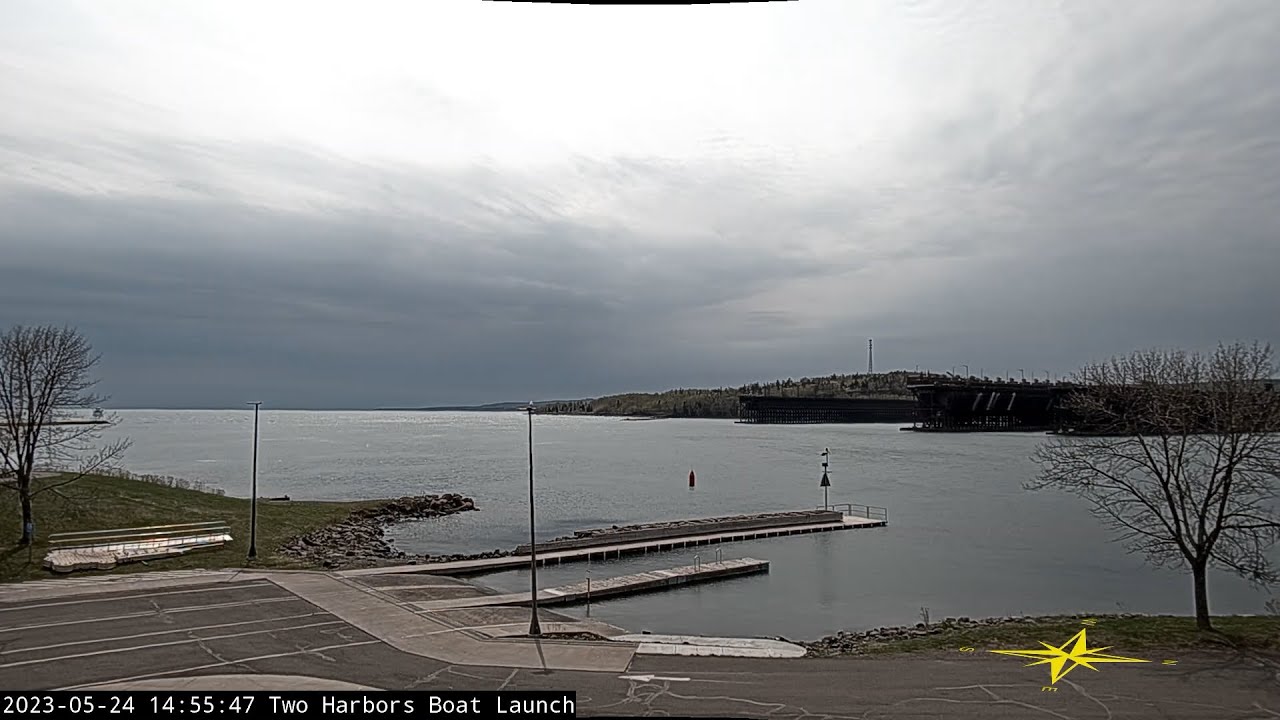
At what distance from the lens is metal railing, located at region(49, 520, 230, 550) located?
112 feet

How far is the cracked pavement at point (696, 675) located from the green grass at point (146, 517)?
947 centimetres

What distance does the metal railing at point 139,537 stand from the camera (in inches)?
1344

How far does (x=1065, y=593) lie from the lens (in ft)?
137

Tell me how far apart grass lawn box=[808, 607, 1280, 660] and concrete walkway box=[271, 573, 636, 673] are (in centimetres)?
774

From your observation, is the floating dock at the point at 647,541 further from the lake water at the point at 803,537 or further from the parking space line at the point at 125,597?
Result: the parking space line at the point at 125,597

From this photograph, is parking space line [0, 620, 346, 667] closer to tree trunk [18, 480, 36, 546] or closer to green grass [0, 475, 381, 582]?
green grass [0, 475, 381, 582]

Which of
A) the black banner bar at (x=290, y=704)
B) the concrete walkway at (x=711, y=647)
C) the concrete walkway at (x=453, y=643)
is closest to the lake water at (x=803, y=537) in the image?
the concrete walkway at (x=711, y=647)

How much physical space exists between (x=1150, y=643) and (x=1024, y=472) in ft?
312

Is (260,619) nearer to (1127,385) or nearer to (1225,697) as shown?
(1225,697)

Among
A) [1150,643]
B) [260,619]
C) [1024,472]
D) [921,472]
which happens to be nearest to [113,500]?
[260,619]

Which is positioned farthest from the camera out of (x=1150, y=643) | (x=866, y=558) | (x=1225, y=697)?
(x=866, y=558)

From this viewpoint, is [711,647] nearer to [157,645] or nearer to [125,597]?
[157,645]

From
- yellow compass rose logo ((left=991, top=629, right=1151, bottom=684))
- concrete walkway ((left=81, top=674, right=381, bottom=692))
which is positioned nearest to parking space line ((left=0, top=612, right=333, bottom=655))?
concrete walkway ((left=81, top=674, right=381, bottom=692))

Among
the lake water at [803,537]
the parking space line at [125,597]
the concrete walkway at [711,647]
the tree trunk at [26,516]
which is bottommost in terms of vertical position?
the lake water at [803,537]
